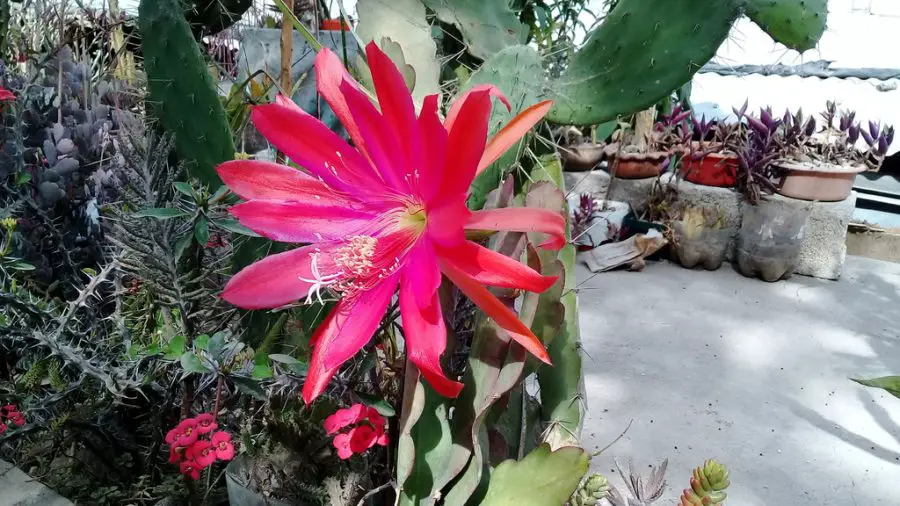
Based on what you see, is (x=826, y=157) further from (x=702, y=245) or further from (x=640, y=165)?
(x=640, y=165)

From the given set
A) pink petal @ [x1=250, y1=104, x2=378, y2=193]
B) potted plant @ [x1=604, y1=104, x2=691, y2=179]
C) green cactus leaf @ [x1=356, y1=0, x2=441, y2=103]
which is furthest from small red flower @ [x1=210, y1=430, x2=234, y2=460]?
potted plant @ [x1=604, y1=104, x2=691, y2=179]

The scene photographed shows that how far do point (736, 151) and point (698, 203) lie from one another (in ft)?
0.97

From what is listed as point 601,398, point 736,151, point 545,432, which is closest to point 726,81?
point 736,151

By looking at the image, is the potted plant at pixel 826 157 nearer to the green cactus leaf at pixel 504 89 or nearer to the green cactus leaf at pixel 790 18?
the green cactus leaf at pixel 790 18

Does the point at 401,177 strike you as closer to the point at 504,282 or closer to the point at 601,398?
the point at 504,282

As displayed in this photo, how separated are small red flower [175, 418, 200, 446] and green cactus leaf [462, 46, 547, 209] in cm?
38

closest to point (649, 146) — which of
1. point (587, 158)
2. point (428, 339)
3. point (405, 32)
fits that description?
point (587, 158)

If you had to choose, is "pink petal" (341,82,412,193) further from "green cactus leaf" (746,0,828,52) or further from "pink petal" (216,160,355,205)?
"green cactus leaf" (746,0,828,52)

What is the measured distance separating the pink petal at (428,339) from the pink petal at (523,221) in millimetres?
61

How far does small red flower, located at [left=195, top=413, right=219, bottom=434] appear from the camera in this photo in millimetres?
659

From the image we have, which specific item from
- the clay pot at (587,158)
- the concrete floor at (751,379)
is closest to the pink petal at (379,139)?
the concrete floor at (751,379)

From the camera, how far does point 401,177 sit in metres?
0.48

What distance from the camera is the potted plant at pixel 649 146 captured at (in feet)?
10.6

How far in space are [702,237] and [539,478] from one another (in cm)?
260
